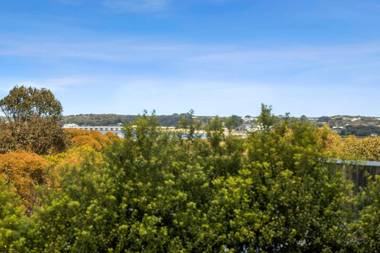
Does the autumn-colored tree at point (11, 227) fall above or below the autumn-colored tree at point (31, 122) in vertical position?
below

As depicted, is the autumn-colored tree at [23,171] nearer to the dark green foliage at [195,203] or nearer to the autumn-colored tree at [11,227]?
the autumn-colored tree at [11,227]

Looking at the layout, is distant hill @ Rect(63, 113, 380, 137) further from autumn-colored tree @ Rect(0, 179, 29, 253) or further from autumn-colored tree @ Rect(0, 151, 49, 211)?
autumn-colored tree @ Rect(0, 179, 29, 253)

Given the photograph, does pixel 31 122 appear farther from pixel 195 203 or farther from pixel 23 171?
pixel 195 203

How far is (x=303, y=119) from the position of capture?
1416 centimetres

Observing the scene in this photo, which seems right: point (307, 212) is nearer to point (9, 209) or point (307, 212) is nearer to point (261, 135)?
point (261, 135)

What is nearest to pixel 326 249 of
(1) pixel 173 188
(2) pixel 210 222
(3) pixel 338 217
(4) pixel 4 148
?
(3) pixel 338 217

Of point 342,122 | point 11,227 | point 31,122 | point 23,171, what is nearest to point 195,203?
point 11,227

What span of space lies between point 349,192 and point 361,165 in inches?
117

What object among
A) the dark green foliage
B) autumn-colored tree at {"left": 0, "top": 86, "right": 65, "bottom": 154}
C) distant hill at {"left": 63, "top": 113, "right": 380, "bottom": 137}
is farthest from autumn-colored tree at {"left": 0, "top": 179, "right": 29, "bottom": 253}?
autumn-colored tree at {"left": 0, "top": 86, "right": 65, "bottom": 154}

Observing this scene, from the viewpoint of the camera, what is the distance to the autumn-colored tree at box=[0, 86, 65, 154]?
149 feet

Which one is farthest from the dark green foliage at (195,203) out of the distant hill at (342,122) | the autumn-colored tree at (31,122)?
the autumn-colored tree at (31,122)

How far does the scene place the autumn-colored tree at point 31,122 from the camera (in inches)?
1787

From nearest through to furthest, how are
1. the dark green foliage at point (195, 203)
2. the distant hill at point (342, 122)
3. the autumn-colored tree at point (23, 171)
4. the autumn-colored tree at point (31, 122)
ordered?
the dark green foliage at point (195, 203)
the autumn-colored tree at point (23, 171)
the autumn-colored tree at point (31, 122)
the distant hill at point (342, 122)

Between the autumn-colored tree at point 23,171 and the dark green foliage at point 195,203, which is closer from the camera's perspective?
the dark green foliage at point 195,203
